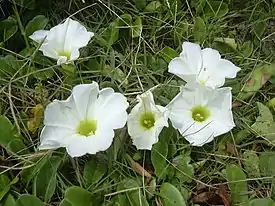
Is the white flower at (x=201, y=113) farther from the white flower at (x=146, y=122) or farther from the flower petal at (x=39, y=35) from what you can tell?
the flower petal at (x=39, y=35)

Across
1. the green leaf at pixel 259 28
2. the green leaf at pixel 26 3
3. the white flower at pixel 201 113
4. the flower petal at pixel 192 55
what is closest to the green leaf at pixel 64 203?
the white flower at pixel 201 113

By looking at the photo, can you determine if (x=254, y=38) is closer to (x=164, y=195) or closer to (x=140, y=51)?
(x=140, y=51)

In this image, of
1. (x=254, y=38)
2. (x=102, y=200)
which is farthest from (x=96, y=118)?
(x=254, y=38)

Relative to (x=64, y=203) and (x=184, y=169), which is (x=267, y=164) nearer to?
(x=184, y=169)

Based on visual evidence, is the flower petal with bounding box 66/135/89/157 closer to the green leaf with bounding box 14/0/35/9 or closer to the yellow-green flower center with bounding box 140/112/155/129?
the yellow-green flower center with bounding box 140/112/155/129

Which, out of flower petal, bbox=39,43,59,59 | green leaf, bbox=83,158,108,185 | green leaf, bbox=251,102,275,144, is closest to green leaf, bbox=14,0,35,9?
flower petal, bbox=39,43,59,59

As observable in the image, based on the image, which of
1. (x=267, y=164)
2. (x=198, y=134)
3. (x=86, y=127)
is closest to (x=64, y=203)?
(x=86, y=127)
